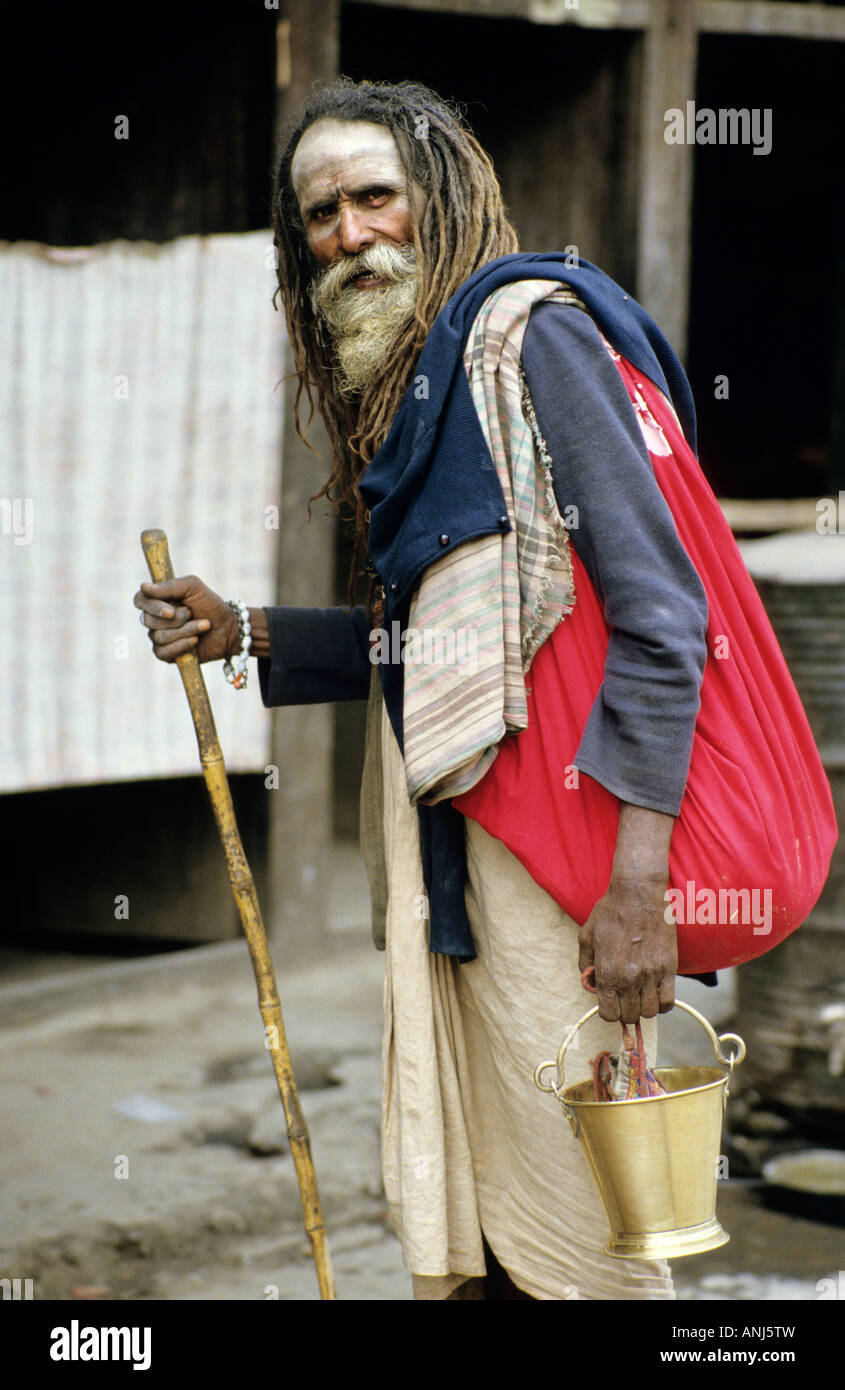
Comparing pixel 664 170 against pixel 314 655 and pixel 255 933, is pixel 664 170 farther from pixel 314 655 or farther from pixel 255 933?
pixel 255 933

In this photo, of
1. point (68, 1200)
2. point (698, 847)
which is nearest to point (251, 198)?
point (68, 1200)

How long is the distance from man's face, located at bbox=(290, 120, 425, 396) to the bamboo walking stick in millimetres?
509

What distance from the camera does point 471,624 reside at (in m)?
1.81

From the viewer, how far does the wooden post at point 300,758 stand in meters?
Result: 4.73

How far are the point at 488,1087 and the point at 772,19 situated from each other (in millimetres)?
4572

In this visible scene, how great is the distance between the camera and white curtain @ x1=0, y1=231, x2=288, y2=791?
14.0 ft

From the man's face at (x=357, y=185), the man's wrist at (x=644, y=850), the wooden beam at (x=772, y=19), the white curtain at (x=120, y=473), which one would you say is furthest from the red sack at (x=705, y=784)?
the wooden beam at (x=772, y=19)

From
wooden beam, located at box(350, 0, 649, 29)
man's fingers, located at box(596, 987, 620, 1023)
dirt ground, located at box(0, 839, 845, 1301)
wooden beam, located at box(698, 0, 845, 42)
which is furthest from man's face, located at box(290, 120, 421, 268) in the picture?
wooden beam, located at box(698, 0, 845, 42)

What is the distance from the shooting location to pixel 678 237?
16.8 ft

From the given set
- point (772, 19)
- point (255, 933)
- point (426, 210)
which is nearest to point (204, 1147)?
point (255, 933)

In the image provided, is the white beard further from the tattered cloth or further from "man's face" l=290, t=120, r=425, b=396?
the tattered cloth

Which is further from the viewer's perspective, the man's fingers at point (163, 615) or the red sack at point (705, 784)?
the man's fingers at point (163, 615)

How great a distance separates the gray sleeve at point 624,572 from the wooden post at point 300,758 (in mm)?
2887

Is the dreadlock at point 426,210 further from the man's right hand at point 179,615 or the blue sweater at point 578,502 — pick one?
the man's right hand at point 179,615
